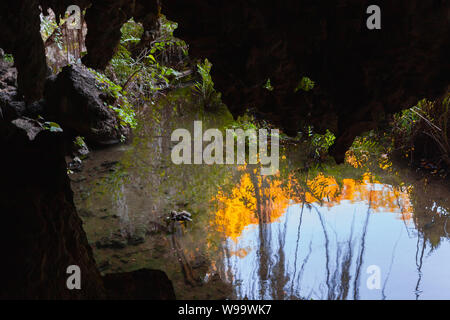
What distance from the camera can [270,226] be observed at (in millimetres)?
3611

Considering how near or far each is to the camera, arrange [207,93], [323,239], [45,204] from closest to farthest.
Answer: [45,204]
[323,239]
[207,93]

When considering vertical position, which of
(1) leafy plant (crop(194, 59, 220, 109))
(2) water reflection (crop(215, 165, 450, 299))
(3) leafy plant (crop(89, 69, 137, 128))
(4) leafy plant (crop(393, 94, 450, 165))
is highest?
(1) leafy plant (crop(194, 59, 220, 109))

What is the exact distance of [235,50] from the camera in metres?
1.95

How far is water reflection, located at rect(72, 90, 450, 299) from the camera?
2.84 meters

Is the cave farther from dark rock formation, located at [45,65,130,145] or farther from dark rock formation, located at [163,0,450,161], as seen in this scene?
dark rock formation, located at [45,65,130,145]

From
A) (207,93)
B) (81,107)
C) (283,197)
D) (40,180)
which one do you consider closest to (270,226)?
(283,197)

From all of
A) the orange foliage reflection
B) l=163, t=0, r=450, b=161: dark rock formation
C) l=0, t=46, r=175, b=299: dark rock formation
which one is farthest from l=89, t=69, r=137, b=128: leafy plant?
l=163, t=0, r=450, b=161: dark rock formation

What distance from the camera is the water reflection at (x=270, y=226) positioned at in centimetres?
284

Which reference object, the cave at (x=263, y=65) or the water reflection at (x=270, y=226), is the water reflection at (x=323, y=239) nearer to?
the water reflection at (x=270, y=226)

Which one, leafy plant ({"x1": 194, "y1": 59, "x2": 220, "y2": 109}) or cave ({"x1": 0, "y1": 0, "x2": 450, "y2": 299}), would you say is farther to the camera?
leafy plant ({"x1": 194, "y1": 59, "x2": 220, "y2": 109})

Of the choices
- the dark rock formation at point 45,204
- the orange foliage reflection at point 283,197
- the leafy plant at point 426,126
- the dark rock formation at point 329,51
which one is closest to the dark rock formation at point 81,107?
the dark rock formation at point 45,204

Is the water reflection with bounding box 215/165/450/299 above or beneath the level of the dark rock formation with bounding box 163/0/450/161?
beneath

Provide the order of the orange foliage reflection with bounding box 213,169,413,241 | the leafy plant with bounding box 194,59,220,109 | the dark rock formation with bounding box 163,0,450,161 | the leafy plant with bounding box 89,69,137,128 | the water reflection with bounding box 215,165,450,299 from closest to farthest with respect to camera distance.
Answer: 1. the dark rock formation with bounding box 163,0,450,161
2. the water reflection with bounding box 215,165,450,299
3. the orange foliage reflection with bounding box 213,169,413,241
4. the leafy plant with bounding box 89,69,137,128
5. the leafy plant with bounding box 194,59,220,109

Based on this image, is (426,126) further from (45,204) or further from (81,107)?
(45,204)
